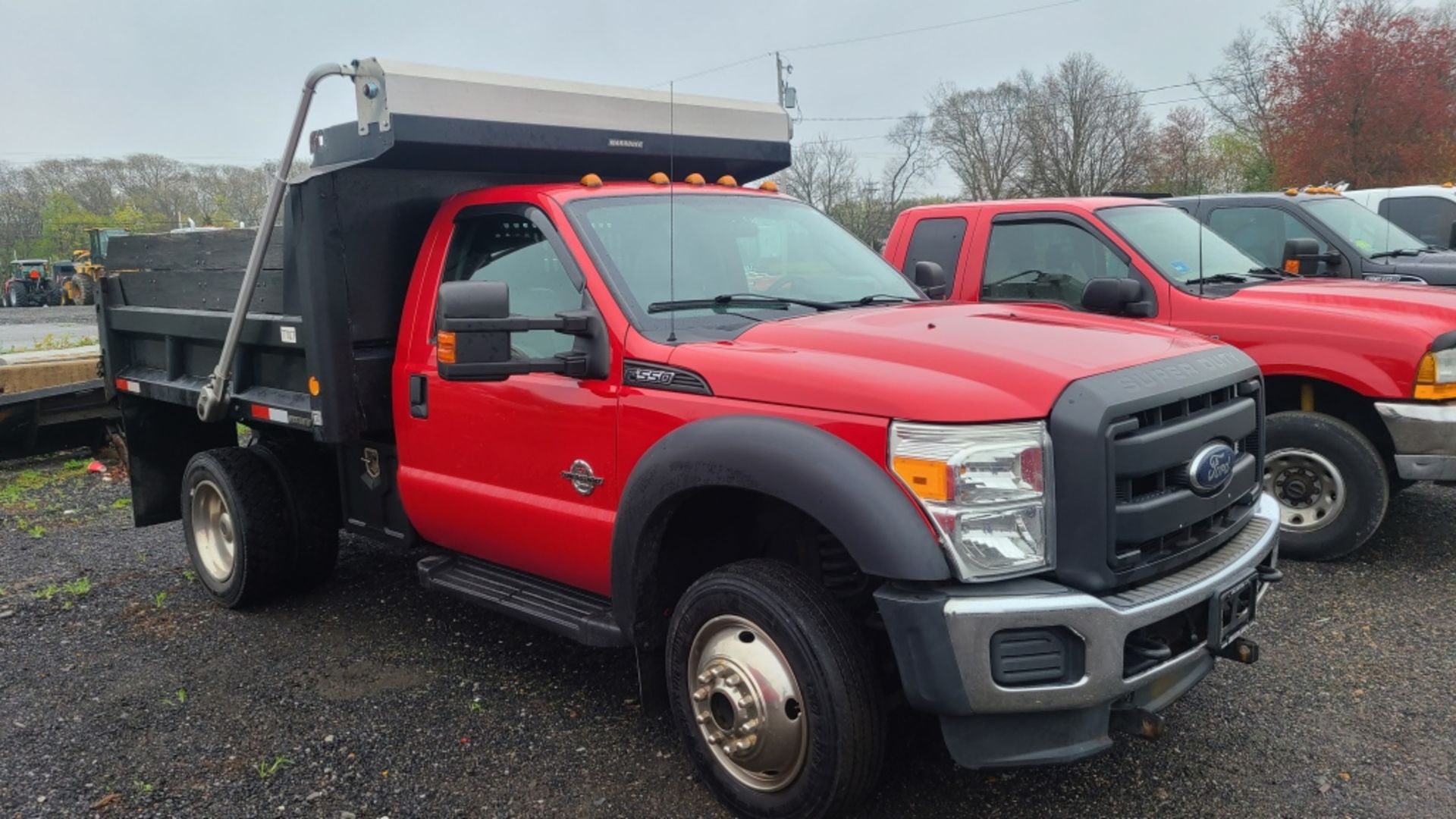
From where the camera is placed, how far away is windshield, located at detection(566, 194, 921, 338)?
3.79 meters

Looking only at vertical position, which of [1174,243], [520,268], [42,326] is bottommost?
[42,326]

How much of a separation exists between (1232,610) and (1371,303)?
3357 millimetres

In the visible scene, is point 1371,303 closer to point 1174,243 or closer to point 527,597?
point 1174,243

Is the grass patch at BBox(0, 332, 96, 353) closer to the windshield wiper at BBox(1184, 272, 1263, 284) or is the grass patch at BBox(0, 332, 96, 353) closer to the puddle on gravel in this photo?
the puddle on gravel

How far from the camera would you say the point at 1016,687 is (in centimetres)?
278

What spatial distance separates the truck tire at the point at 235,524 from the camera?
533cm

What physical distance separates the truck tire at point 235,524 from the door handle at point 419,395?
1.44 meters

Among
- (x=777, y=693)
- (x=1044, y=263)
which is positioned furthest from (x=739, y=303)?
(x=1044, y=263)

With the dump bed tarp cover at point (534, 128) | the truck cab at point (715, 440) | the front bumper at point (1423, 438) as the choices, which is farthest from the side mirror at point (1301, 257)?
the dump bed tarp cover at point (534, 128)

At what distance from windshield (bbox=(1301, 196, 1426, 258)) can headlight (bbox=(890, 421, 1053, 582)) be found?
244 inches

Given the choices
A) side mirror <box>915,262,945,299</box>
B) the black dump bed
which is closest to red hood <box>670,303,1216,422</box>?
side mirror <box>915,262,945,299</box>

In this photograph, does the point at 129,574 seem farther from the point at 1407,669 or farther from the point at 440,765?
the point at 1407,669

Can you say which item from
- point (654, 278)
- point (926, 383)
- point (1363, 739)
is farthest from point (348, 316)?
point (1363, 739)

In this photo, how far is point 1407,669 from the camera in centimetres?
434
